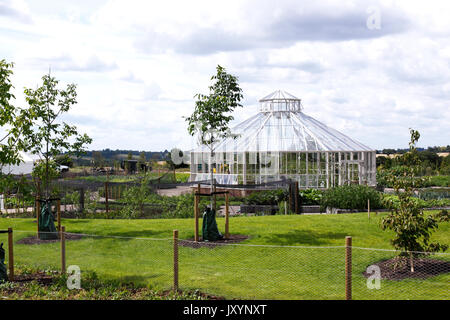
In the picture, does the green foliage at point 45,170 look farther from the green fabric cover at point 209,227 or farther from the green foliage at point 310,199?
the green foliage at point 310,199

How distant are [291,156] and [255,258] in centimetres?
2079

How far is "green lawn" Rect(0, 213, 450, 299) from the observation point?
1038cm

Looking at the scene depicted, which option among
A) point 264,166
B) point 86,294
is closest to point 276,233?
point 86,294

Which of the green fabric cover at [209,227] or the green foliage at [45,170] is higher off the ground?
the green foliage at [45,170]

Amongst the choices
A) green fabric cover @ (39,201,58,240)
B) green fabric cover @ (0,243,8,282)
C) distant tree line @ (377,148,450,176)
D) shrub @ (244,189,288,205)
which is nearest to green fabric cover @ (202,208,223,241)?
green fabric cover @ (39,201,58,240)

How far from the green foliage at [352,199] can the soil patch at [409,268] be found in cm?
1028

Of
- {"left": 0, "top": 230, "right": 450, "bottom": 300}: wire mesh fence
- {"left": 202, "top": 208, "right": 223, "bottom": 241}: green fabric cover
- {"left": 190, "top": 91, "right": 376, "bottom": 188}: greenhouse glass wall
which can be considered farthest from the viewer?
{"left": 190, "top": 91, "right": 376, "bottom": 188}: greenhouse glass wall

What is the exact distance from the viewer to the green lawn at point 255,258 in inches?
408

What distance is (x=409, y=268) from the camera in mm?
11930

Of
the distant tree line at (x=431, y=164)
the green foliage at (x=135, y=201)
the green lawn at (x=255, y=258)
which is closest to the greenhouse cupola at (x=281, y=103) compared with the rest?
the distant tree line at (x=431, y=164)

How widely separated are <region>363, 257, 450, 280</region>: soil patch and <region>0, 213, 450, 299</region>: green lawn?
325mm

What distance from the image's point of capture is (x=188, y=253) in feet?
45.1

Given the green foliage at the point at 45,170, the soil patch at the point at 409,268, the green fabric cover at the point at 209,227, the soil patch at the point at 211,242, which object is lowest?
the soil patch at the point at 409,268

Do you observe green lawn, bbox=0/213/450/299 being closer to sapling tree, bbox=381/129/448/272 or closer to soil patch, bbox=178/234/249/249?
soil patch, bbox=178/234/249/249
